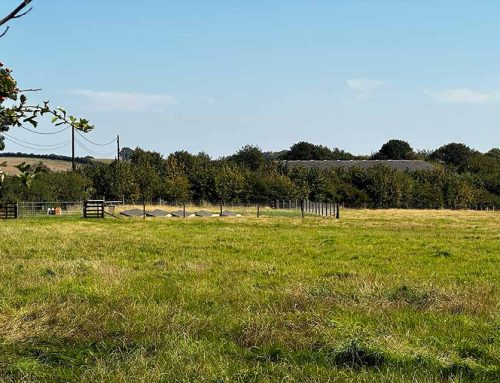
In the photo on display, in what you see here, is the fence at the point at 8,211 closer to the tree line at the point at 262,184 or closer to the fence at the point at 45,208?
the fence at the point at 45,208

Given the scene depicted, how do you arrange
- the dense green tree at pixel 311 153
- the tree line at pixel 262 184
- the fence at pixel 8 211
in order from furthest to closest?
1. the dense green tree at pixel 311 153
2. the tree line at pixel 262 184
3. the fence at pixel 8 211

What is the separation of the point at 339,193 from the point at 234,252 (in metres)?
59.3

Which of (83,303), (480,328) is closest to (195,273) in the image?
(83,303)

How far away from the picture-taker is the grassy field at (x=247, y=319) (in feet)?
19.8

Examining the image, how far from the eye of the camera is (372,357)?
6.43 metres

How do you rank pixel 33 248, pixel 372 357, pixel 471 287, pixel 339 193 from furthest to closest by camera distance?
pixel 339 193 < pixel 33 248 < pixel 471 287 < pixel 372 357

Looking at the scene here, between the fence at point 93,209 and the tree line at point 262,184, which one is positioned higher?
the tree line at point 262,184

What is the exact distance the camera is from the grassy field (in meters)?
6.02

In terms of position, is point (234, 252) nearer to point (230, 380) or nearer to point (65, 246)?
point (65, 246)

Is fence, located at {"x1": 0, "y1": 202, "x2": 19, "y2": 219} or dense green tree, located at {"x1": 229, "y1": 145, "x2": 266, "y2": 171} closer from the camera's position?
fence, located at {"x1": 0, "y1": 202, "x2": 19, "y2": 219}

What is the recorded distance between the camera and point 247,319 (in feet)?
27.1

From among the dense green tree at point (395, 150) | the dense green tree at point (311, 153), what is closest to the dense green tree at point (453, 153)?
the dense green tree at point (395, 150)

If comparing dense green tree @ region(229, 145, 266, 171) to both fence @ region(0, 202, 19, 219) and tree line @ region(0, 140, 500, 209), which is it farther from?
fence @ region(0, 202, 19, 219)

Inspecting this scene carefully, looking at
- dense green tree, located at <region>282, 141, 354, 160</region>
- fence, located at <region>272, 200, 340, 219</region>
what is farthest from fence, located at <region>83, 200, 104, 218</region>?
dense green tree, located at <region>282, 141, 354, 160</region>
